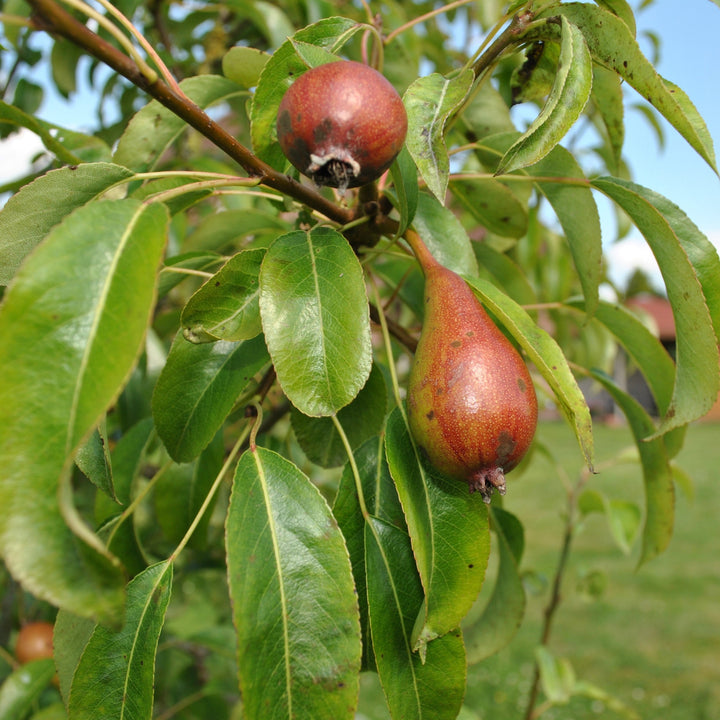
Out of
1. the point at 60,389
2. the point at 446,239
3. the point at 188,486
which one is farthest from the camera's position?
the point at 188,486

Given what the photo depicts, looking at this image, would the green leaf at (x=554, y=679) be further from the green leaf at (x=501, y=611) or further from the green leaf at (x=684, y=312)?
the green leaf at (x=684, y=312)

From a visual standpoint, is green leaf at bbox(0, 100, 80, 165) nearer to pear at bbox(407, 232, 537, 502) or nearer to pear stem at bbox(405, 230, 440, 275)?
pear stem at bbox(405, 230, 440, 275)

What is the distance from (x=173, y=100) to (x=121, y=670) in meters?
0.68

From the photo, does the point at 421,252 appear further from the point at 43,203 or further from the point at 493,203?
the point at 43,203

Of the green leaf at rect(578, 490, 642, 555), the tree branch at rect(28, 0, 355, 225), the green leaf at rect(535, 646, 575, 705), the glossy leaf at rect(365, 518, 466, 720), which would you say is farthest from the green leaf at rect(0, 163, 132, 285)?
the green leaf at rect(535, 646, 575, 705)

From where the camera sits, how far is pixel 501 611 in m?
1.29

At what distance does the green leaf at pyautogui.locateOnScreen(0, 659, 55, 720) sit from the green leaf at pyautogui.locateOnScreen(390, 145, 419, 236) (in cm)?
124

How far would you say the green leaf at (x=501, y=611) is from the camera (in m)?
1.24

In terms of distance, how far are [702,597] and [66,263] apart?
560cm

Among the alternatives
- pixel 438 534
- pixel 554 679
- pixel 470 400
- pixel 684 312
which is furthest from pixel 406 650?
pixel 554 679

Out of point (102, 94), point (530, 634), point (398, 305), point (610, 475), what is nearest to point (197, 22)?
point (102, 94)

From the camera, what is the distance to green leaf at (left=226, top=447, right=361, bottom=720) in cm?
72

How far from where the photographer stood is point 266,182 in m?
0.88

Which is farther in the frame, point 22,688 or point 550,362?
point 22,688
